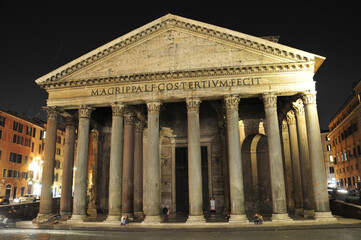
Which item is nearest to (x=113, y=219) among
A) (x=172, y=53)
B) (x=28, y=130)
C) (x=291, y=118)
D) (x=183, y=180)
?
(x=183, y=180)

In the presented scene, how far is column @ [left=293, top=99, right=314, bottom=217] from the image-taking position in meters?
18.1

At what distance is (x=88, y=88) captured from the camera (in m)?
19.3

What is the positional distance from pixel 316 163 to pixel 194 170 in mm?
6653

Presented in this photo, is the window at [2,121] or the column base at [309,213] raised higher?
the window at [2,121]

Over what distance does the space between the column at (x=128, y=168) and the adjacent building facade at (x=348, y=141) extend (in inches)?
1179

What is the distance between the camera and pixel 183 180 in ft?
77.8

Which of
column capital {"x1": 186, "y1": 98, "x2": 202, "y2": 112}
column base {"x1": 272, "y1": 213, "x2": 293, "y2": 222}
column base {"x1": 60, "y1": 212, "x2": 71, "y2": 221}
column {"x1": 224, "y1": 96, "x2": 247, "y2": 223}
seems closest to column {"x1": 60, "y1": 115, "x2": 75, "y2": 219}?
column base {"x1": 60, "y1": 212, "x2": 71, "y2": 221}

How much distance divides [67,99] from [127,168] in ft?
19.3

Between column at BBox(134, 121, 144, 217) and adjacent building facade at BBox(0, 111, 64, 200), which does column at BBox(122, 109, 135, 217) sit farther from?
adjacent building facade at BBox(0, 111, 64, 200)

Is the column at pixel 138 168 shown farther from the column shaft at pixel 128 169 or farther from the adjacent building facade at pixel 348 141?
the adjacent building facade at pixel 348 141

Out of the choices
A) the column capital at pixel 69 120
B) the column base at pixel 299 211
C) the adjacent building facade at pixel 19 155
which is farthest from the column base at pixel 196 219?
the adjacent building facade at pixel 19 155

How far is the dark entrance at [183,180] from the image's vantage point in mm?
23094

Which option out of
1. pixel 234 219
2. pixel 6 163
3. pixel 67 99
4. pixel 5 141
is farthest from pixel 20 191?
pixel 234 219

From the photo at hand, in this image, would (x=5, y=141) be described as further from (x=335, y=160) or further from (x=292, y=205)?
(x=335, y=160)
